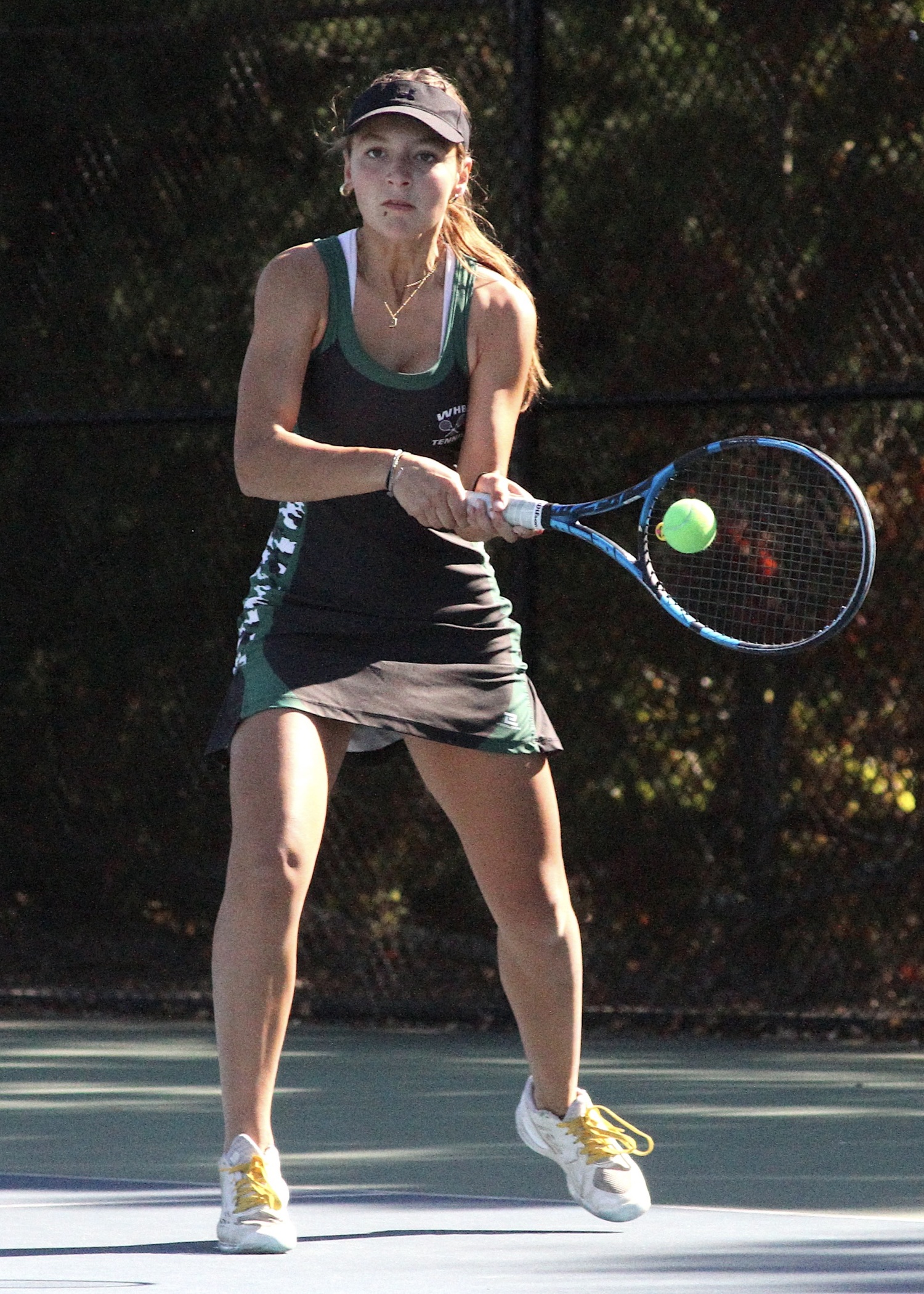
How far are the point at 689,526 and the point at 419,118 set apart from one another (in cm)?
71

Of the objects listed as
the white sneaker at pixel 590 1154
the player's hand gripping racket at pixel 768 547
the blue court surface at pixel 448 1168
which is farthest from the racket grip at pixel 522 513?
the player's hand gripping racket at pixel 768 547

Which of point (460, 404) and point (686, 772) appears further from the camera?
point (686, 772)

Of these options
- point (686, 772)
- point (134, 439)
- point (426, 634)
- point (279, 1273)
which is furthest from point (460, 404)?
point (134, 439)

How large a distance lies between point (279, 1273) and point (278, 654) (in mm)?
869

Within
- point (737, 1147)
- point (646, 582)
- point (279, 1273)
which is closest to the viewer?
point (279, 1273)

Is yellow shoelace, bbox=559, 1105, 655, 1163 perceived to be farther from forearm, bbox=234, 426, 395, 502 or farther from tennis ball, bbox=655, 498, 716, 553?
forearm, bbox=234, 426, 395, 502

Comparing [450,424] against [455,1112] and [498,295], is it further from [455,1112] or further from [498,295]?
[455,1112]

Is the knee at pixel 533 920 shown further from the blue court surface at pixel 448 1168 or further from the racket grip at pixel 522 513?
the racket grip at pixel 522 513

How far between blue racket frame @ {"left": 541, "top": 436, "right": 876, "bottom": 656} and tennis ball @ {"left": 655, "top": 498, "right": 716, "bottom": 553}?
64 millimetres

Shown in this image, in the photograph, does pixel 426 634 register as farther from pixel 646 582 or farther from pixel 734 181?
pixel 734 181

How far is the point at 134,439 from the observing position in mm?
6340

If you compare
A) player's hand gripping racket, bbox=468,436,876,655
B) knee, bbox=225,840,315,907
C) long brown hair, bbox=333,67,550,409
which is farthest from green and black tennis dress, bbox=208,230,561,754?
player's hand gripping racket, bbox=468,436,876,655

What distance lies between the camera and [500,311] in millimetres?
3580

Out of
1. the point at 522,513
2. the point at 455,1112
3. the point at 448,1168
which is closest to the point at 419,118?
the point at 522,513
